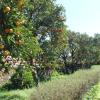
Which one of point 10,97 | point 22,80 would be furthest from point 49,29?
point 10,97

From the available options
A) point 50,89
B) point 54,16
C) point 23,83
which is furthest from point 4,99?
point 54,16

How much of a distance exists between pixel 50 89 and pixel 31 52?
6.06 metres

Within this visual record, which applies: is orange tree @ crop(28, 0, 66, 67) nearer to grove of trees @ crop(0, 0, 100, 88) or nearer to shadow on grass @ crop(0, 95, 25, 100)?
grove of trees @ crop(0, 0, 100, 88)

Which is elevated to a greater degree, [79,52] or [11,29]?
[79,52]

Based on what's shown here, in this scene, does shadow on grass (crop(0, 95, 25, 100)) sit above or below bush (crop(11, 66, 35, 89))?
below

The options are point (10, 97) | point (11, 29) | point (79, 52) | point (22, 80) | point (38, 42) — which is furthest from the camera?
point (79, 52)

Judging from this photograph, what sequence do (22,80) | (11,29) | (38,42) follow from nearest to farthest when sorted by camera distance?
(11,29) → (38,42) → (22,80)

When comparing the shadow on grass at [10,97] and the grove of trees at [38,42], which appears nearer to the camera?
the grove of trees at [38,42]

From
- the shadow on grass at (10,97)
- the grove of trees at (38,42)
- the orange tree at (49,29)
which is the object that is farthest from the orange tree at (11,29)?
the orange tree at (49,29)

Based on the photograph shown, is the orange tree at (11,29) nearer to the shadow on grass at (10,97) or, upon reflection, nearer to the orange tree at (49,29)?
the shadow on grass at (10,97)

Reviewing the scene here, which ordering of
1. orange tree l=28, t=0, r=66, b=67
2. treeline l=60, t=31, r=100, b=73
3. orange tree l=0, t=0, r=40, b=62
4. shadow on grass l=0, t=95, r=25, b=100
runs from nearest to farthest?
orange tree l=0, t=0, r=40, b=62, shadow on grass l=0, t=95, r=25, b=100, orange tree l=28, t=0, r=66, b=67, treeline l=60, t=31, r=100, b=73

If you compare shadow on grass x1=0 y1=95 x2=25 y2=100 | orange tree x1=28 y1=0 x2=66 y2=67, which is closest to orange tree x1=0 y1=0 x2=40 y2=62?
shadow on grass x1=0 y1=95 x2=25 y2=100

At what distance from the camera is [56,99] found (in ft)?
59.6

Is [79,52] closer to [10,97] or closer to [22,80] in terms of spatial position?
[22,80]
